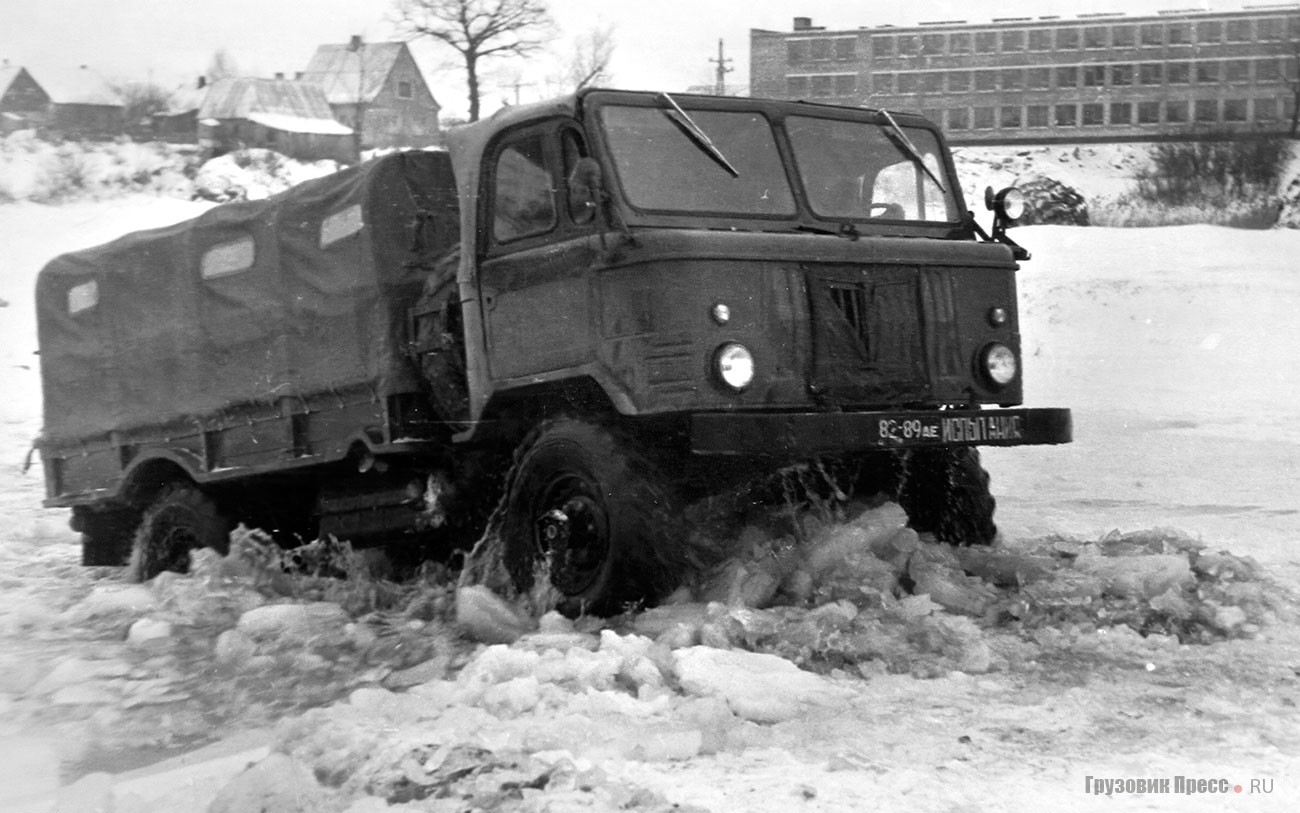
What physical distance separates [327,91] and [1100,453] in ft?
40.3

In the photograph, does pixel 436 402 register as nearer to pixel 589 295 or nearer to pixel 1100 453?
pixel 589 295

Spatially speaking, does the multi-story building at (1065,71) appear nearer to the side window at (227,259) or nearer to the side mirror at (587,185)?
the side window at (227,259)

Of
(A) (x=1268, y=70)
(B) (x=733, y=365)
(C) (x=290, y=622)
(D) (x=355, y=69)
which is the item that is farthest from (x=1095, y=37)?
(C) (x=290, y=622)

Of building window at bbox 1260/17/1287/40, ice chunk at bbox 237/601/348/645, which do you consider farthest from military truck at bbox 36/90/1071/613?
building window at bbox 1260/17/1287/40

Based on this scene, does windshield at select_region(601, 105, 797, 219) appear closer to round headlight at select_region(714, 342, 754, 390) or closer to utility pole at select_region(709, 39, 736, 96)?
round headlight at select_region(714, 342, 754, 390)

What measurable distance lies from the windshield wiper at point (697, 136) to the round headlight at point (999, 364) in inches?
59.7

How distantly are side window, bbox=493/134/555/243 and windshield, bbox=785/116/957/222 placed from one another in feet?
4.09

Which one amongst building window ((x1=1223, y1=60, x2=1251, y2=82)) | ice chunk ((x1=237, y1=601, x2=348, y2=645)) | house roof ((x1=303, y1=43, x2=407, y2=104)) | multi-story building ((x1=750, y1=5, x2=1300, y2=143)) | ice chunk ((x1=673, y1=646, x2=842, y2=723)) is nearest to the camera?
ice chunk ((x1=673, y1=646, x2=842, y2=723))

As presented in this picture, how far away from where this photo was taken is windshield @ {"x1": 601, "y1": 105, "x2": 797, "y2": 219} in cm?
695

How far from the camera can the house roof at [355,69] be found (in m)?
19.2

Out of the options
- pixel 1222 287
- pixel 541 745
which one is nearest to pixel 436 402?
pixel 541 745

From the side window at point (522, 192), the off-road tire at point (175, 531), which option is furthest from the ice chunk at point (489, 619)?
the off-road tire at point (175, 531)

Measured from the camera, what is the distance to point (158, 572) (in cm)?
988

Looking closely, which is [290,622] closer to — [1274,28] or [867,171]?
[867,171]
